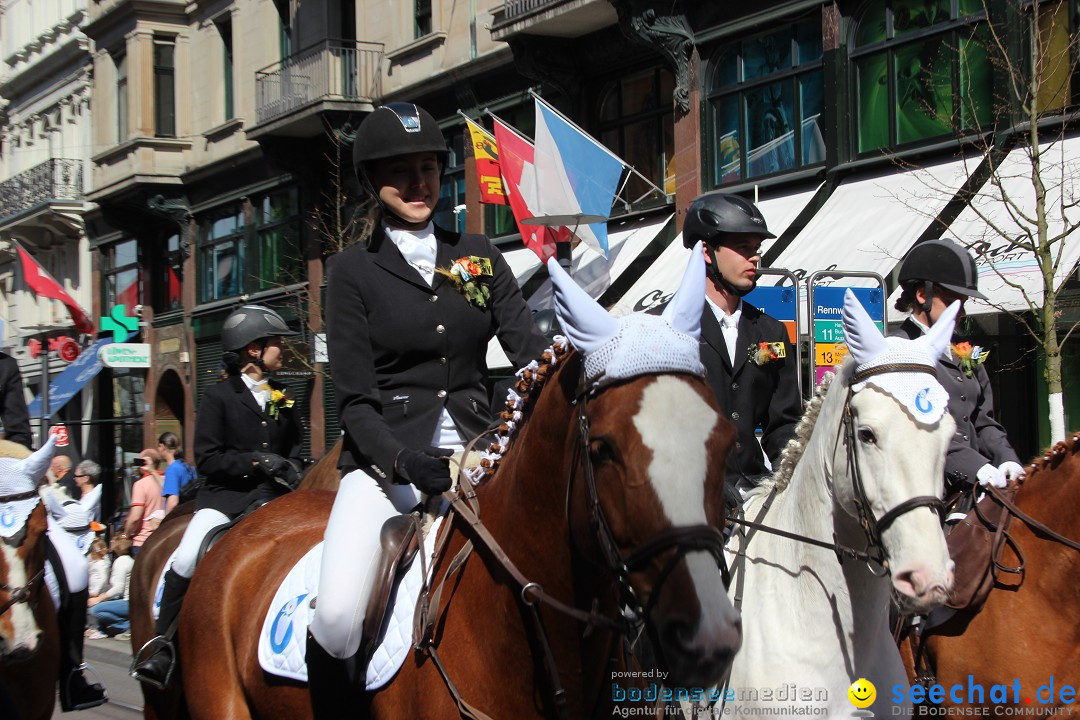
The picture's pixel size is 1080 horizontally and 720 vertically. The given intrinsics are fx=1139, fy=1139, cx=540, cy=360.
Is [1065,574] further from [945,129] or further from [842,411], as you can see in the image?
[945,129]

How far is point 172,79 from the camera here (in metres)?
31.8

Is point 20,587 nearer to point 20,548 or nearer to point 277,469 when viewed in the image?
point 20,548

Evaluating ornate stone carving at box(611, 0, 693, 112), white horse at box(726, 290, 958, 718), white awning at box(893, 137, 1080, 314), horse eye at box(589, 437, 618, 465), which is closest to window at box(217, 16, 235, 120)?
ornate stone carving at box(611, 0, 693, 112)

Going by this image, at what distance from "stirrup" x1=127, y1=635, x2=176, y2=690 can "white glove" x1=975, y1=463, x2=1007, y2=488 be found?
4.14 meters

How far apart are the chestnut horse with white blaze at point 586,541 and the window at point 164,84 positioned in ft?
99.0

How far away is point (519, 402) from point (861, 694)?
75.3 inches

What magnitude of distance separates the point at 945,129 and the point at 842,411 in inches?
428

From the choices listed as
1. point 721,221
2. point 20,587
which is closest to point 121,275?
point 20,587

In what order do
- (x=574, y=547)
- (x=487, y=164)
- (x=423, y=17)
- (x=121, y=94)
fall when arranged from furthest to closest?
(x=121, y=94) → (x=423, y=17) → (x=487, y=164) → (x=574, y=547)

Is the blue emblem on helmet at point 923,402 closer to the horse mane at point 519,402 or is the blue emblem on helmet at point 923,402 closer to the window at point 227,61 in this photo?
the horse mane at point 519,402

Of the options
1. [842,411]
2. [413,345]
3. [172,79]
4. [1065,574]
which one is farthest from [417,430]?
[172,79]

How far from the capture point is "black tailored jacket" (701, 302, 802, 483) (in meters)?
5.06

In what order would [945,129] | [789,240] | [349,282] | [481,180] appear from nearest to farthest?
[349,282] < [945,129] < [789,240] < [481,180]

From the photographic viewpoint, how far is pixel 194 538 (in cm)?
640
